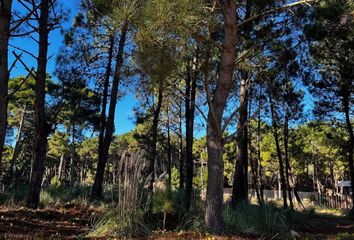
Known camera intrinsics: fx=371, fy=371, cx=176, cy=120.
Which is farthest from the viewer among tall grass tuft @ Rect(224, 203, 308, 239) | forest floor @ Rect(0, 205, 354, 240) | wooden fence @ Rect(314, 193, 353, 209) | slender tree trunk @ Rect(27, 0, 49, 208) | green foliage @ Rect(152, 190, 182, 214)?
wooden fence @ Rect(314, 193, 353, 209)

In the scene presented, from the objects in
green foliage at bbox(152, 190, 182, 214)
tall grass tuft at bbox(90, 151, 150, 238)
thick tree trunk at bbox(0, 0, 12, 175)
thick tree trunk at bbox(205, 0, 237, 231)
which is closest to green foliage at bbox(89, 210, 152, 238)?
tall grass tuft at bbox(90, 151, 150, 238)

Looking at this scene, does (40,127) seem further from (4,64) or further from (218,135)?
(4,64)

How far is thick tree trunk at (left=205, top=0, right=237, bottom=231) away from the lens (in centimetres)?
430

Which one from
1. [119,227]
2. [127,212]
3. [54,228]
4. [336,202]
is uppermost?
[336,202]

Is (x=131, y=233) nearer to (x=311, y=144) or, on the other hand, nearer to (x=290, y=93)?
(x=290, y=93)

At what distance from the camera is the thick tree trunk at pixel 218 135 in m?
4.30

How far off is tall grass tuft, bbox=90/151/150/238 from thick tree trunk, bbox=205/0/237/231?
2.63 ft

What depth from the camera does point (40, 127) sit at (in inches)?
300

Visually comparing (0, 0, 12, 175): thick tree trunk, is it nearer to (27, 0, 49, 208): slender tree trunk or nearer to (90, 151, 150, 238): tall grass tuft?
(90, 151, 150, 238): tall grass tuft

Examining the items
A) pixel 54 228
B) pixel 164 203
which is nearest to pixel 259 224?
pixel 164 203

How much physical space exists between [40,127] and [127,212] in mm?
4081

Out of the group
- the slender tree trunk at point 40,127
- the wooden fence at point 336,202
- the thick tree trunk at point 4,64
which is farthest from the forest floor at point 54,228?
the wooden fence at point 336,202

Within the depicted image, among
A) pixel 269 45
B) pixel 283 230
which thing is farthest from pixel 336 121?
pixel 283 230

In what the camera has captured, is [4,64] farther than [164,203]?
No
